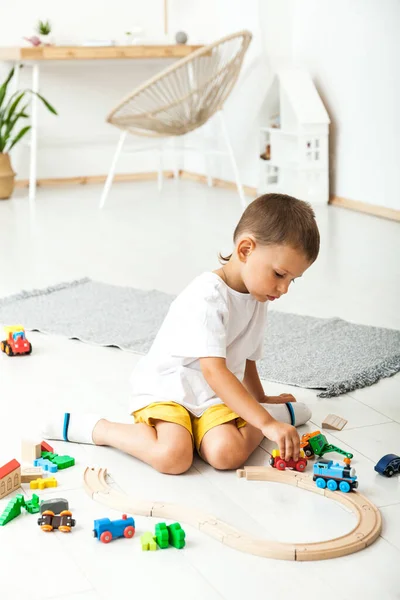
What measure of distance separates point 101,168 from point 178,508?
149 inches

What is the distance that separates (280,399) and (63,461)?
0.46 m

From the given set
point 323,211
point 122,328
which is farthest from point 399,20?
point 122,328

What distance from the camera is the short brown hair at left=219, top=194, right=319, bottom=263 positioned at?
1.45 m

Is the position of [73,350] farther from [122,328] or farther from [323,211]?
[323,211]

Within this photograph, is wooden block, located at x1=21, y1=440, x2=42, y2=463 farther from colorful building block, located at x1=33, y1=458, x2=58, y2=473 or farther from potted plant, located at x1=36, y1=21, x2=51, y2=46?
potted plant, located at x1=36, y1=21, x2=51, y2=46

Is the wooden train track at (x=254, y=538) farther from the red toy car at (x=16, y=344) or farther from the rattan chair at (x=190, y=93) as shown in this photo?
the rattan chair at (x=190, y=93)

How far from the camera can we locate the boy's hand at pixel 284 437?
4.68 feet

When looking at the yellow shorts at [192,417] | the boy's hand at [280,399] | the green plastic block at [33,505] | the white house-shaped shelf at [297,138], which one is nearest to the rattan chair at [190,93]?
the white house-shaped shelf at [297,138]

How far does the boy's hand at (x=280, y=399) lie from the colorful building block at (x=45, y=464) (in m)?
0.44

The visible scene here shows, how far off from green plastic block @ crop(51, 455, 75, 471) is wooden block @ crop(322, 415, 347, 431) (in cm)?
48

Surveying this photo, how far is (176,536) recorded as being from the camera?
124 centimetres

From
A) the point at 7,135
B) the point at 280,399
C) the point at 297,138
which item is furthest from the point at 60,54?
the point at 280,399

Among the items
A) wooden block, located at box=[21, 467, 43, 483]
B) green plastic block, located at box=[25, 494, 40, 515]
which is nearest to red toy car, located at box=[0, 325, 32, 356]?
wooden block, located at box=[21, 467, 43, 483]

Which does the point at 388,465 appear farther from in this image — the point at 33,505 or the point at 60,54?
the point at 60,54
